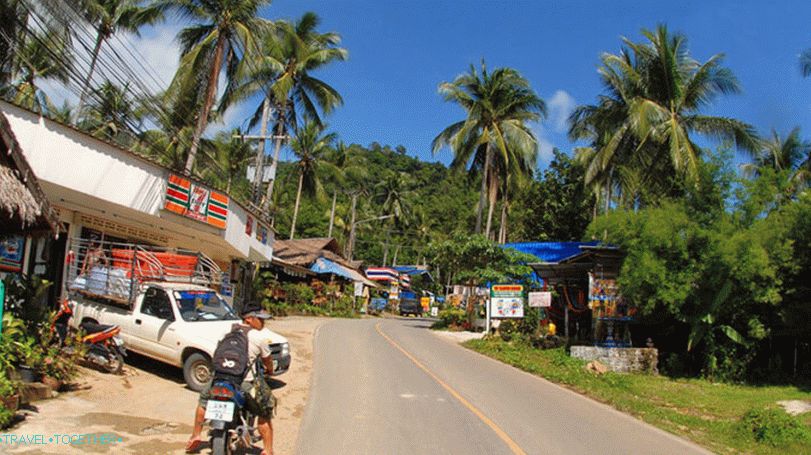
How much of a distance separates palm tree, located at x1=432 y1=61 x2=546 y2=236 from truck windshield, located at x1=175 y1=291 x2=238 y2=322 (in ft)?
78.2

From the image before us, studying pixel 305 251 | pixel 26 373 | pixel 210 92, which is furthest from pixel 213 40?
pixel 305 251

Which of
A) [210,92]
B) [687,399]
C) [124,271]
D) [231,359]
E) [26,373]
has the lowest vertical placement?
[687,399]

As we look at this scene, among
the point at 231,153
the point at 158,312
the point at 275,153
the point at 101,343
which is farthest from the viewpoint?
the point at 231,153

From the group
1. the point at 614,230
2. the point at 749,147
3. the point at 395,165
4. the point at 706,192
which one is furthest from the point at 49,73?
the point at 395,165

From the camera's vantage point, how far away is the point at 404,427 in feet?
27.1

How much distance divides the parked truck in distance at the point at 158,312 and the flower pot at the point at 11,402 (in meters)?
3.29

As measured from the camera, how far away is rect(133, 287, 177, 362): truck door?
34.4 ft

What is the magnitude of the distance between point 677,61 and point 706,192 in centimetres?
1079

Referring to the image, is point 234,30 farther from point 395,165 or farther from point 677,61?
point 395,165

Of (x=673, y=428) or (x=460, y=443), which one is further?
(x=673, y=428)

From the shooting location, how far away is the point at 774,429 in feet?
29.5

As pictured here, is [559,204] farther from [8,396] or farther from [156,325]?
[8,396]

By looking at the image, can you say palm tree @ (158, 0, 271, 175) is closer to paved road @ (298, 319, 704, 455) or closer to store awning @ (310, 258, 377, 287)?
paved road @ (298, 319, 704, 455)

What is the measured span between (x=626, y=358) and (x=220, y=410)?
13.7m
